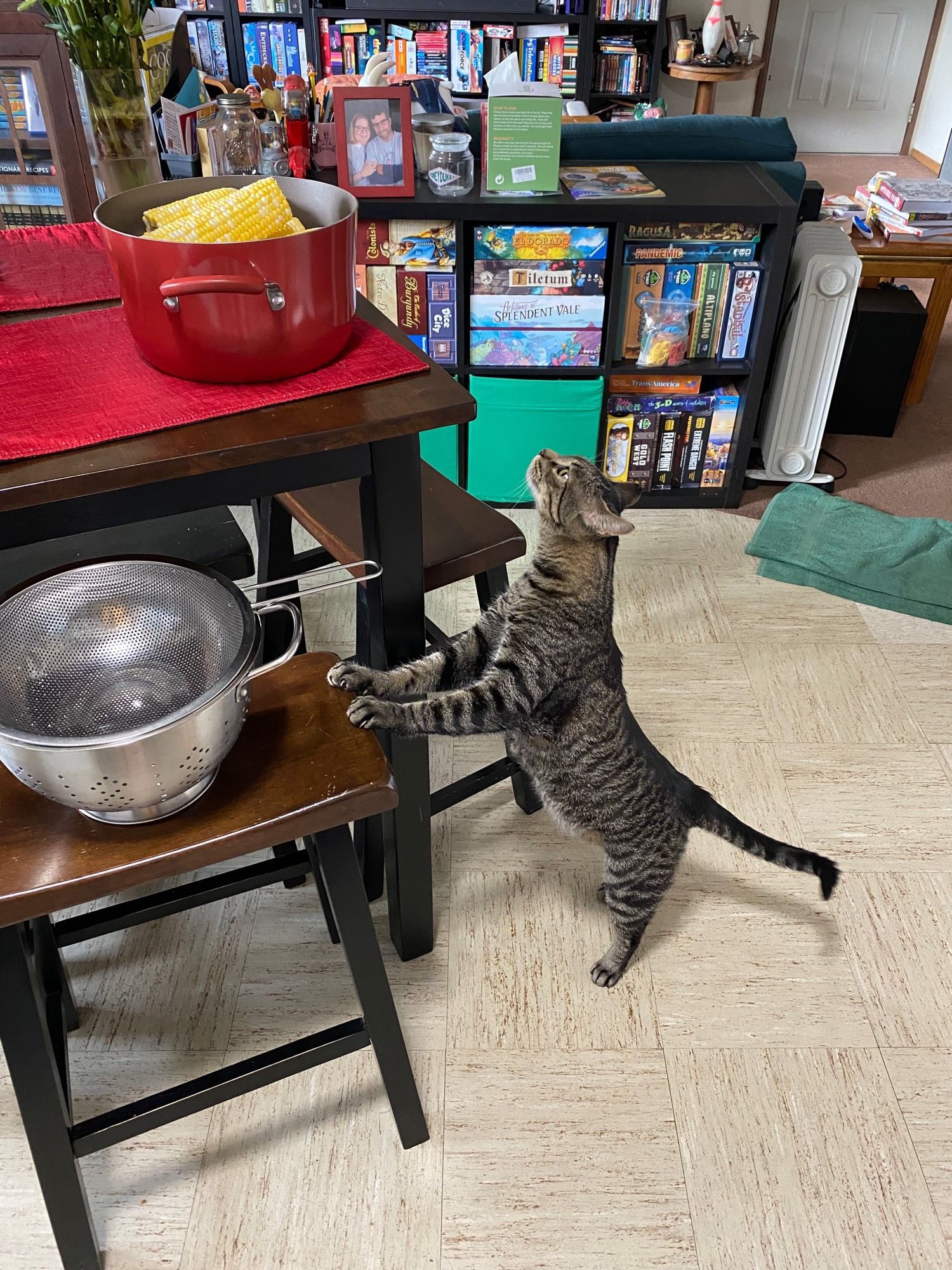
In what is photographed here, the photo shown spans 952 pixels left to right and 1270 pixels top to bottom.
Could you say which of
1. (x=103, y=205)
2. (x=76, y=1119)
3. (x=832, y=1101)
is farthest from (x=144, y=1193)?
(x=103, y=205)

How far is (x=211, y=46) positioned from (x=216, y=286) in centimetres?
517

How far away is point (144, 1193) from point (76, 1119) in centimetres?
17

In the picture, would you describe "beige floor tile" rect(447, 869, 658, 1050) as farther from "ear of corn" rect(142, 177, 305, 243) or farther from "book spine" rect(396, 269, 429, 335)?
"book spine" rect(396, 269, 429, 335)

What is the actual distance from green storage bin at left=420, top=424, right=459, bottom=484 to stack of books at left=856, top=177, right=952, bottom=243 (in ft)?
5.47

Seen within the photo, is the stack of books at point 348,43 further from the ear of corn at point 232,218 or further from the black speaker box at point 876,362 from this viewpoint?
the ear of corn at point 232,218

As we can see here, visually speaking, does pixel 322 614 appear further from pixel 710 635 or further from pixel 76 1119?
pixel 76 1119

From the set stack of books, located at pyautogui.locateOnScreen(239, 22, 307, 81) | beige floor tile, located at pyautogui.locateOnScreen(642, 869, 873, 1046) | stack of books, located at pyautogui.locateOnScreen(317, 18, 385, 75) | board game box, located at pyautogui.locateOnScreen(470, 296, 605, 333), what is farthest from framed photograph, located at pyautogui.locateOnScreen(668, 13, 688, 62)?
beige floor tile, located at pyautogui.locateOnScreen(642, 869, 873, 1046)

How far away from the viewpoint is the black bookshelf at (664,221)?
244 cm

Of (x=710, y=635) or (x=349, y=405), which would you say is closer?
(x=349, y=405)

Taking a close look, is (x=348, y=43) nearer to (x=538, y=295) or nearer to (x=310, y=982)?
(x=538, y=295)

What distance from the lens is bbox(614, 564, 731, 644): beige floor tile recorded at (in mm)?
2410

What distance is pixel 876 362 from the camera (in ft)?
10.3

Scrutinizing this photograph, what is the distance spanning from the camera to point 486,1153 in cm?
139

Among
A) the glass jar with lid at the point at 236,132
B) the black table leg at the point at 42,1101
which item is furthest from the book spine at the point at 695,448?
the black table leg at the point at 42,1101
